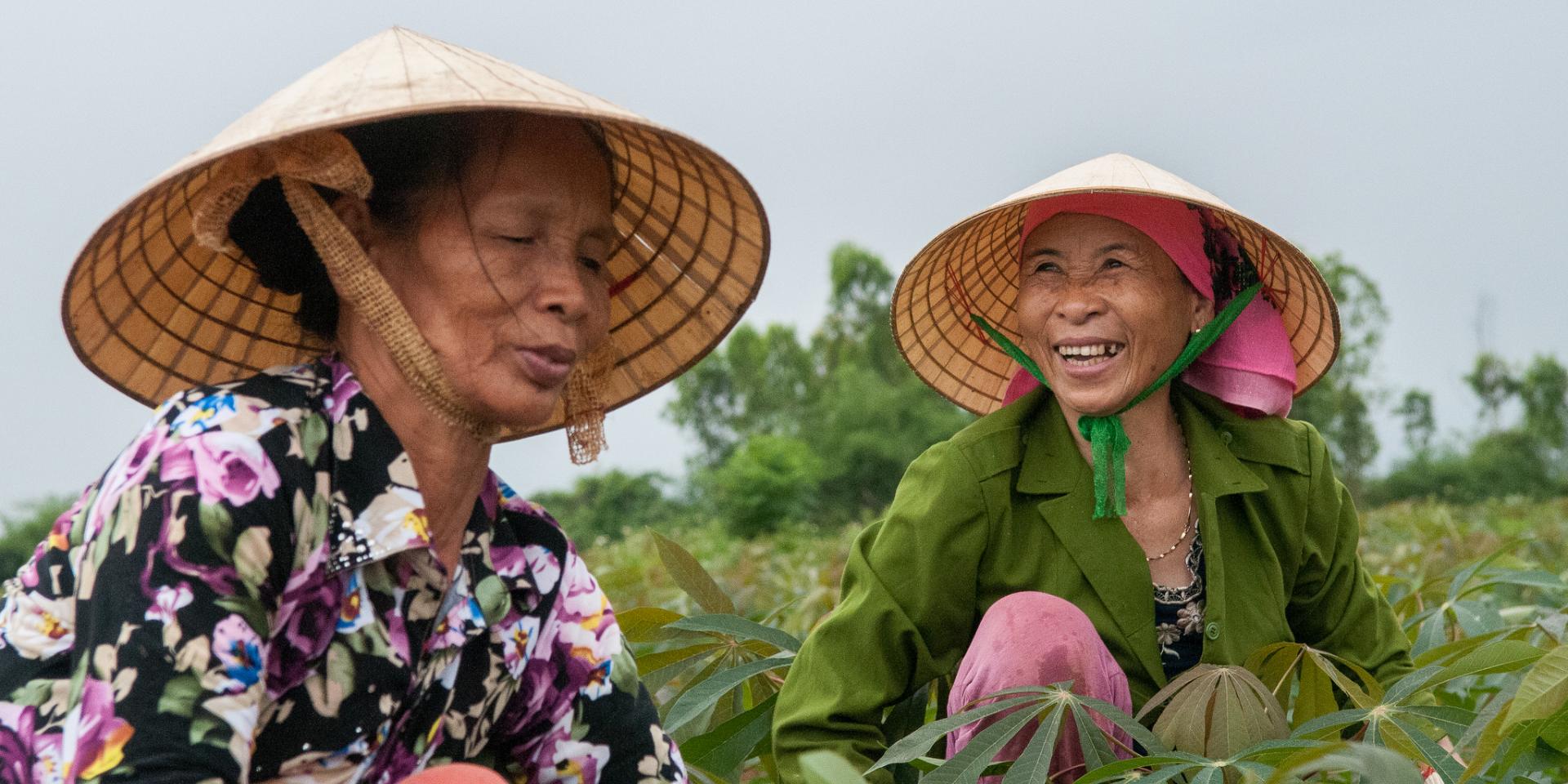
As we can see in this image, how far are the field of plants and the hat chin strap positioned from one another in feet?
2.04

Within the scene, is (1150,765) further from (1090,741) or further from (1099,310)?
(1099,310)

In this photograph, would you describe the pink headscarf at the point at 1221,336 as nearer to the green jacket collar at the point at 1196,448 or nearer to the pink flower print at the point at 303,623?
the green jacket collar at the point at 1196,448

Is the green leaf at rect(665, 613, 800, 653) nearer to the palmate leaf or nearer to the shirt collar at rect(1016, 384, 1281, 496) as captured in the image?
the shirt collar at rect(1016, 384, 1281, 496)

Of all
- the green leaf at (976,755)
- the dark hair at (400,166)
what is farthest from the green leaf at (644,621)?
the dark hair at (400,166)

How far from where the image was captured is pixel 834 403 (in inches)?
1385

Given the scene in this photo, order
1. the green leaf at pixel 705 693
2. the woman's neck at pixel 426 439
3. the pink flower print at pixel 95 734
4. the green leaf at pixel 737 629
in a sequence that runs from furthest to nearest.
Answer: the green leaf at pixel 737 629
the green leaf at pixel 705 693
the woman's neck at pixel 426 439
the pink flower print at pixel 95 734

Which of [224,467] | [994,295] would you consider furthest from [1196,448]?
[224,467]

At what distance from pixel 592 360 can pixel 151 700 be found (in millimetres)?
737

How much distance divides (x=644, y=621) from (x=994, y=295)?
0.88 meters

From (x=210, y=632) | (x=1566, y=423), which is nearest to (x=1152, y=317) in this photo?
(x=210, y=632)

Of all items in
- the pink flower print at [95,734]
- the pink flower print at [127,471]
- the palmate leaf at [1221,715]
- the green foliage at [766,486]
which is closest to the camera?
the pink flower print at [95,734]

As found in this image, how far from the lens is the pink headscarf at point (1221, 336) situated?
2.28 meters

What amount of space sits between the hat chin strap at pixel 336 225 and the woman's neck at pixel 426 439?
0.01 metres

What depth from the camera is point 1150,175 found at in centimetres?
225
